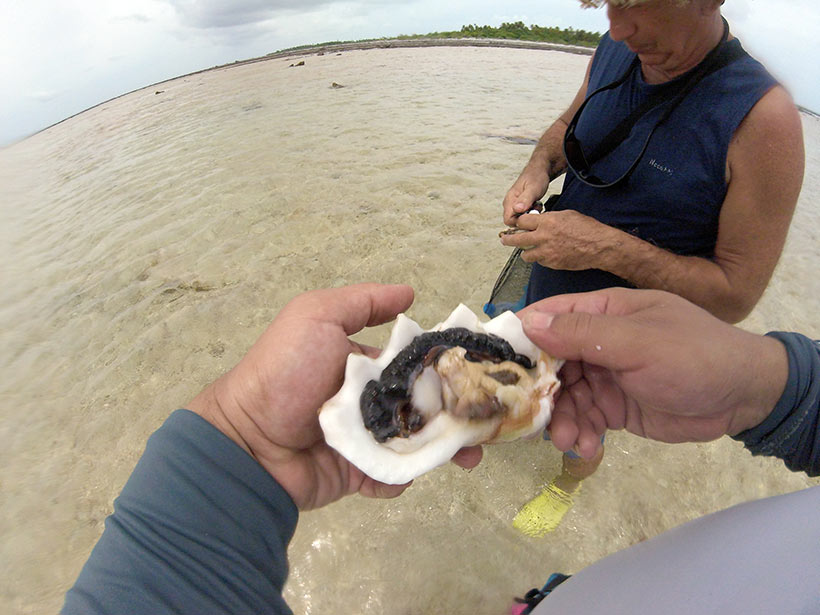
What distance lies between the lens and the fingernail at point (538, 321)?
1300mm

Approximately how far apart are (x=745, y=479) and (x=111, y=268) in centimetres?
650

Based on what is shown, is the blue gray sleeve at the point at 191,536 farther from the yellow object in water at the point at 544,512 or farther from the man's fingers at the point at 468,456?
the yellow object in water at the point at 544,512

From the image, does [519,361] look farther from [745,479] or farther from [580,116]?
[745,479]

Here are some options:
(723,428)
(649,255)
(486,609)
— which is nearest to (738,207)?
(649,255)

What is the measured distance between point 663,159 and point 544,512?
1.96 m

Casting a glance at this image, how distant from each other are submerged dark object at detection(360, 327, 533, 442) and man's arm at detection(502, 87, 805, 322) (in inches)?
37.3

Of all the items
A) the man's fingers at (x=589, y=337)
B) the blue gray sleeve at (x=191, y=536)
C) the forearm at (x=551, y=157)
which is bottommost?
the blue gray sleeve at (x=191, y=536)

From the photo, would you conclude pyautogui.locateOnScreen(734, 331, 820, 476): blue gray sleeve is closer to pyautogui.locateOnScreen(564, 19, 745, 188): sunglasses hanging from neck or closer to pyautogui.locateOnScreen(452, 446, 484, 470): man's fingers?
pyautogui.locateOnScreen(452, 446, 484, 470): man's fingers

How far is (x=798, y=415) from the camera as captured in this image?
1.22 m

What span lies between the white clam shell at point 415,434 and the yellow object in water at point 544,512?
1.25 meters

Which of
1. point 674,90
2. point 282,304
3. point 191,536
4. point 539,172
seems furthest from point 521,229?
point 282,304

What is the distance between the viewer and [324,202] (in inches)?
224

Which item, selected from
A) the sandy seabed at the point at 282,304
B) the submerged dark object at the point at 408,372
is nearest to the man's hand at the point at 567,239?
the submerged dark object at the point at 408,372

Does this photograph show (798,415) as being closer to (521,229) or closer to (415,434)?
(415,434)
